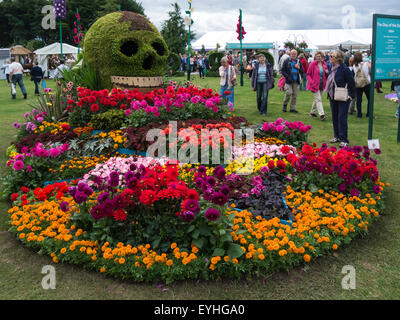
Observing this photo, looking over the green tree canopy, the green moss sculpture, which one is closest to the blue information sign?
the green moss sculpture

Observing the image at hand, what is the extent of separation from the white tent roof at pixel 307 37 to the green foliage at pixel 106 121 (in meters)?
26.2

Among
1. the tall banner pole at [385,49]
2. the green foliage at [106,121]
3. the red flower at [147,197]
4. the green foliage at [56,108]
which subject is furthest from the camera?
the green foliage at [56,108]

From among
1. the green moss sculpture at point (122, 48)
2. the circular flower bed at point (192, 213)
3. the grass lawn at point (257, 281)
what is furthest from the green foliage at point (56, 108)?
the grass lawn at point (257, 281)

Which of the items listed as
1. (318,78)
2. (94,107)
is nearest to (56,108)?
(94,107)

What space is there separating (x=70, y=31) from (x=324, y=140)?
155 ft

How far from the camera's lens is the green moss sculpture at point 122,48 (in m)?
8.49

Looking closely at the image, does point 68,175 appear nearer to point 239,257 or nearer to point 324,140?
point 239,257

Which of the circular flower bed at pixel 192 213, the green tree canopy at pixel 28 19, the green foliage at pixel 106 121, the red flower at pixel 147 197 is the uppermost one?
the green tree canopy at pixel 28 19

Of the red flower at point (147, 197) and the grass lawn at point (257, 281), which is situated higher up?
the red flower at point (147, 197)

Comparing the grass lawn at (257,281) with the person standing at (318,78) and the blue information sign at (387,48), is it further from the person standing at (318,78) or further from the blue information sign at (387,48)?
the person standing at (318,78)

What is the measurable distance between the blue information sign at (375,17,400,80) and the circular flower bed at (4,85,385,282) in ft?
10.9

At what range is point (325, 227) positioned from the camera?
13.3 ft

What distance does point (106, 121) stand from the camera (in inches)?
285

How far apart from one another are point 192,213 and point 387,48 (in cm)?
654
